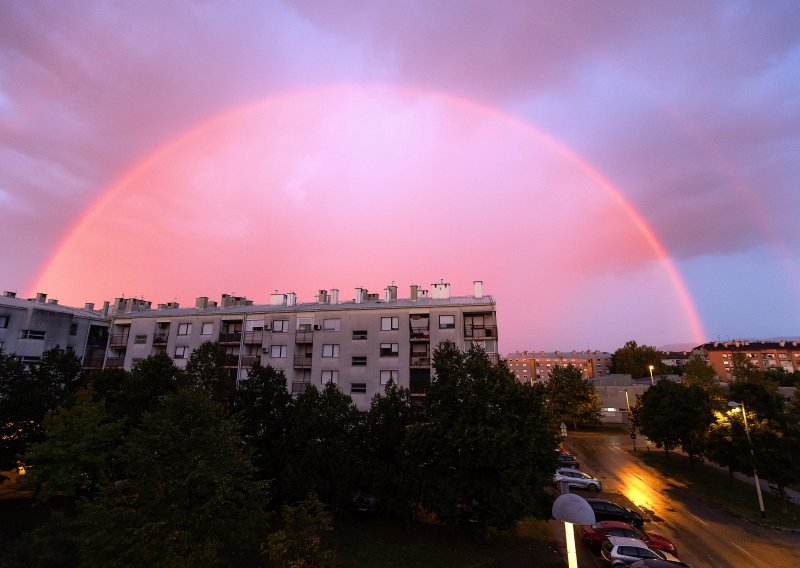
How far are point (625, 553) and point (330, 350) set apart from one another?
103 ft

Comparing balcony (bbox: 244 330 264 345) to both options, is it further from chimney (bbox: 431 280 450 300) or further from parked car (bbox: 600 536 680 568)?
parked car (bbox: 600 536 680 568)

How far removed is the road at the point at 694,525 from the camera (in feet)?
69.2

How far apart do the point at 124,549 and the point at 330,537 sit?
1163 cm

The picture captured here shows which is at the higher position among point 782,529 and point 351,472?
point 351,472

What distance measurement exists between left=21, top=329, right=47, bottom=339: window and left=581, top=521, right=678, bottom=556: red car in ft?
190

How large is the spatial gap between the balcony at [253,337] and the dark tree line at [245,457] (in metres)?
16.5

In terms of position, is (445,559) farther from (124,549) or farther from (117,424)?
(117,424)

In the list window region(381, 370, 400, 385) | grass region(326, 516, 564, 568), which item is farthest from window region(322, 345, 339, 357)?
grass region(326, 516, 564, 568)

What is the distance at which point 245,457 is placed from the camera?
55.7ft

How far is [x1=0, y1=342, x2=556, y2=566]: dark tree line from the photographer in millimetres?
14570

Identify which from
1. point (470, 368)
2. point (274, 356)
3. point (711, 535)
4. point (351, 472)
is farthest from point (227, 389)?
point (711, 535)

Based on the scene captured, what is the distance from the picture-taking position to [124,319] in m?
53.0

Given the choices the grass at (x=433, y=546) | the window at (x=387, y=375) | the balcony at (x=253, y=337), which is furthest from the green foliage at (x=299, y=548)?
the balcony at (x=253, y=337)

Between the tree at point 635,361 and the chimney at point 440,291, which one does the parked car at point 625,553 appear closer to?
the chimney at point 440,291
